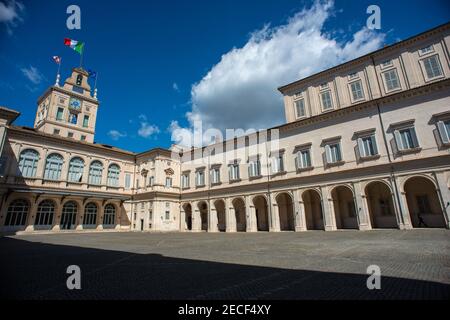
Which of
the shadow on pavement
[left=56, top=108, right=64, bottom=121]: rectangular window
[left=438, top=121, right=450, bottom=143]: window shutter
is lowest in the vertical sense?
the shadow on pavement

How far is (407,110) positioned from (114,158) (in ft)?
117

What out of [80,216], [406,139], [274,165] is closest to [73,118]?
[80,216]

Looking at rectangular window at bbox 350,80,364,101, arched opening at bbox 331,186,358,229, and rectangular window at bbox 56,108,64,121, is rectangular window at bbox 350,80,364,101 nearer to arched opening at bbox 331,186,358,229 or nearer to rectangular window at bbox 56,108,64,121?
arched opening at bbox 331,186,358,229

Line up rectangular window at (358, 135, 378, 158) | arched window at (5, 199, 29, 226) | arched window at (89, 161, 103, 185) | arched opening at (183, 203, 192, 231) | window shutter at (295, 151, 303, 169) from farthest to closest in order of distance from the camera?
arched opening at (183, 203, 192, 231) < arched window at (89, 161, 103, 185) < arched window at (5, 199, 29, 226) < window shutter at (295, 151, 303, 169) < rectangular window at (358, 135, 378, 158)

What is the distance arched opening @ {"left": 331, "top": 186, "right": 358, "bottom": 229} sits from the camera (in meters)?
23.7

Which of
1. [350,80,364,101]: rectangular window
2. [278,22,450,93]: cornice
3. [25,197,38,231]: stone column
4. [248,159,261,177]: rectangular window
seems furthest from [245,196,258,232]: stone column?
[25,197,38,231]: stone column

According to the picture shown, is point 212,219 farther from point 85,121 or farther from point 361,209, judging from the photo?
point 85,121

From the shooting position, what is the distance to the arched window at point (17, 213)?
85.3 ft

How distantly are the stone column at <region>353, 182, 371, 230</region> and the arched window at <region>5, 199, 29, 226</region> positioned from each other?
113ft

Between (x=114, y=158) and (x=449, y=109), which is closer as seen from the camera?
(x=449, y=109)

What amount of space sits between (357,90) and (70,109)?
130 feet
